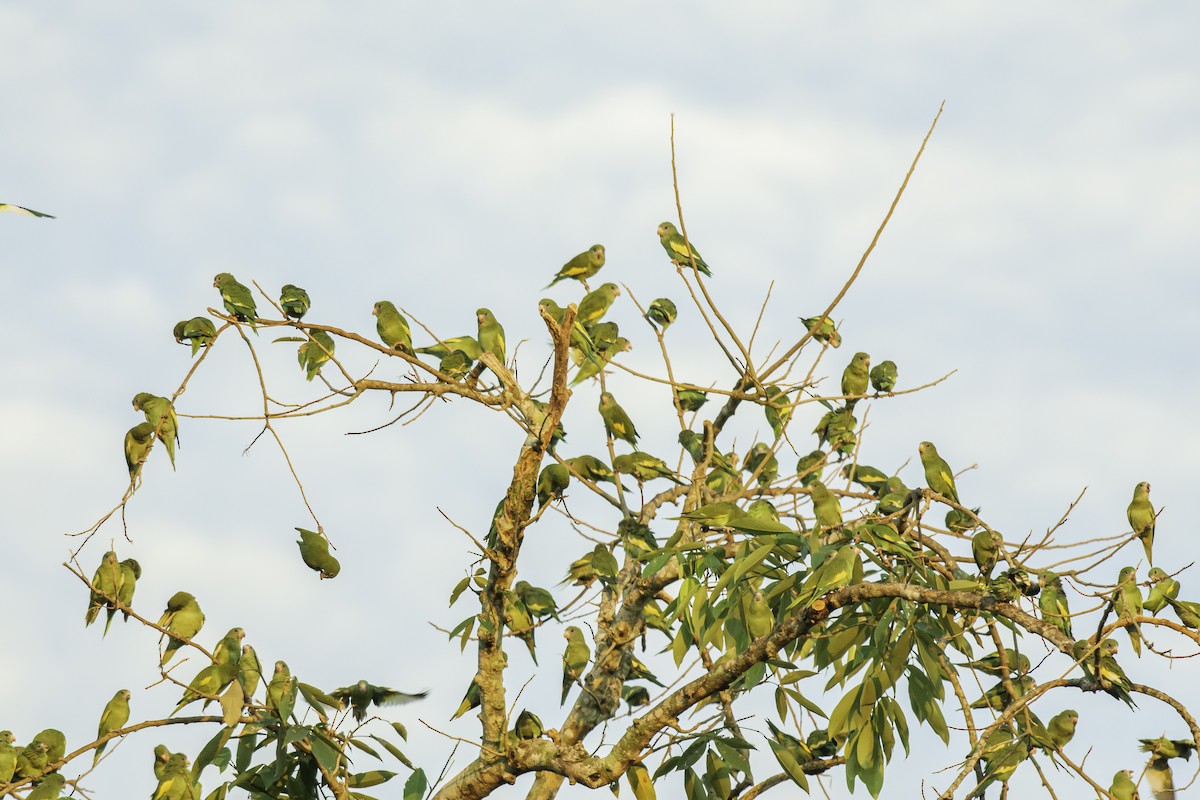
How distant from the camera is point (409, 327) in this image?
24.0ft

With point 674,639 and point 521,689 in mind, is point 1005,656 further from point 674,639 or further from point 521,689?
point 521,689

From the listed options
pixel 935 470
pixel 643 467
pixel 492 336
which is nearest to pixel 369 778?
pixel 643 467

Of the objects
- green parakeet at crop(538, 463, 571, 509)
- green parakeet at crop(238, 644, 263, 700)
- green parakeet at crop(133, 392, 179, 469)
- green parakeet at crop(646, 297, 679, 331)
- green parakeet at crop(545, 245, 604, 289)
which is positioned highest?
green parakeet at crop(545, 245, 604, 289)

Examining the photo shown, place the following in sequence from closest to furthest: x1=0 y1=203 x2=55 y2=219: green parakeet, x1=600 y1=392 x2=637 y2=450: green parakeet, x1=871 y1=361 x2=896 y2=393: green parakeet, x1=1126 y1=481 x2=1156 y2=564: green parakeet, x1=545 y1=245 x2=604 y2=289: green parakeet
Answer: x1=0 y1=203 x2=55 y2=219: green parakeet < x1=1126 y1=481 x2=1156 y2=564: green parakeet < x1=600 y1=392 x2=637 y2=450: green parakeet < x1=545 y1=245 x2=604 y2=289: green parakeet < x1=871 y1=361 x2=896 y2=393: green parakeet

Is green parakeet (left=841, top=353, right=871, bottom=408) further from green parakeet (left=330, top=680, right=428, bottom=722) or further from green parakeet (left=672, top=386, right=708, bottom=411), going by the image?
green parakeet (left=330, top=680, right=428, bottom=722)

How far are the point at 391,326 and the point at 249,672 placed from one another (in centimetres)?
278

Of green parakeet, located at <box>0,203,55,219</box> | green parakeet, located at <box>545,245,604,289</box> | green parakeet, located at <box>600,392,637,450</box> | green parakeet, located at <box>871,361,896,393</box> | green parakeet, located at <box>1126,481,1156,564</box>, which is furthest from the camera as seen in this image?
green parakeet, located at <box>871,361,896,393</box>

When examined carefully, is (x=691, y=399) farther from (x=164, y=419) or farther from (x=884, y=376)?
(x=164, y=419)

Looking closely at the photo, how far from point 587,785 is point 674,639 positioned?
965 mm

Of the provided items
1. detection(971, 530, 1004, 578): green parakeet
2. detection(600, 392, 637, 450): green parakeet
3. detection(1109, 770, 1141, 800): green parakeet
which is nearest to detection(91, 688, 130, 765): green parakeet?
detection(600, 392, 637, 450): green parakeet

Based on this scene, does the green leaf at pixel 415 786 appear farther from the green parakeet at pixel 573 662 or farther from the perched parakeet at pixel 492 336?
the perched parakeet at pixel 492 336

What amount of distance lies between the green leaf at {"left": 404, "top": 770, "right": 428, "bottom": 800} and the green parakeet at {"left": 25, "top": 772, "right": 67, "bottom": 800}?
4.51 ft

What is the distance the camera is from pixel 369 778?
5.19 metres

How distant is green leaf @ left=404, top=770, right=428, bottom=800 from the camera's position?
4.84 meters
